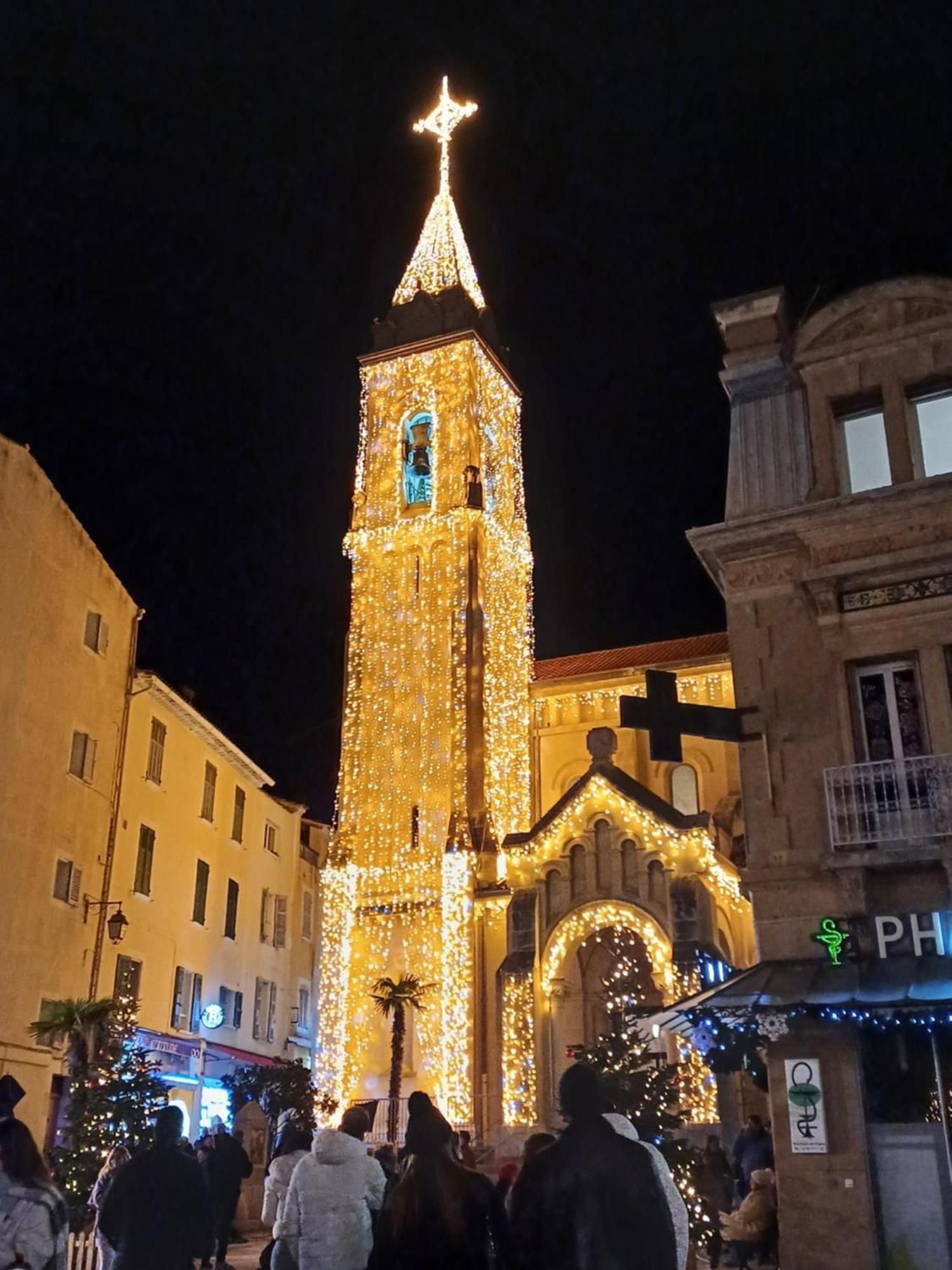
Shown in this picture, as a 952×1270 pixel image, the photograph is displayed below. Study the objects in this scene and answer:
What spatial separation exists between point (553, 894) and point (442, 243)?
83.5 feet

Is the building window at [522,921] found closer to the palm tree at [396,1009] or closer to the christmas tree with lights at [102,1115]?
the palm tree at [396,1009]

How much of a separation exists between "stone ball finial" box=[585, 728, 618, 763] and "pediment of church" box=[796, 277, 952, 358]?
15279mm

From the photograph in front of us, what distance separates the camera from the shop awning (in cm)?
1259

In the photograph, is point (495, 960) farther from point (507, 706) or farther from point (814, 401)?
point (814, 401)

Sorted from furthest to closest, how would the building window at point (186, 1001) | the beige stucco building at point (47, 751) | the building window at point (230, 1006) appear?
1. the building window at point (230, 1006)
2. the building window at point (186, 1001)
3. the beige stucco building at point (47, 751)

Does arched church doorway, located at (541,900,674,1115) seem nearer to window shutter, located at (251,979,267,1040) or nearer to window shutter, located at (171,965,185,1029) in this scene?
window shutter, located at (171,965,185,1029)

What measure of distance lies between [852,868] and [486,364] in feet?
99.8

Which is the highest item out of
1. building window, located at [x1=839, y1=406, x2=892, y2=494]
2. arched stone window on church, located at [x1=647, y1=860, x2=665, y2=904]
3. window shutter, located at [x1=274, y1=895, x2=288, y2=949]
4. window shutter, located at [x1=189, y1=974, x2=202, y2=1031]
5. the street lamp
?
building window, located at [x1=839, y1=406, x2=892, y2=494]

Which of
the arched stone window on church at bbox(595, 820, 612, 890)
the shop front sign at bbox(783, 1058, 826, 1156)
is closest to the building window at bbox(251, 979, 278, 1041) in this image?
the arched stone window on church at bbox(595, 820, 612, 890)

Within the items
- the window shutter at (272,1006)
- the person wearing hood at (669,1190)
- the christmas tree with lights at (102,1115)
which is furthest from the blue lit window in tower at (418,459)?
the person wearing hood at (669,1190)

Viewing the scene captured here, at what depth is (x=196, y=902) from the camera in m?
33.0

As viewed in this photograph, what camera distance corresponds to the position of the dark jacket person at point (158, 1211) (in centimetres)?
761

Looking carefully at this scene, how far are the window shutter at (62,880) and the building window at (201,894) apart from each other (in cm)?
667

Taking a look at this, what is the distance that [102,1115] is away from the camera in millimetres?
16141
